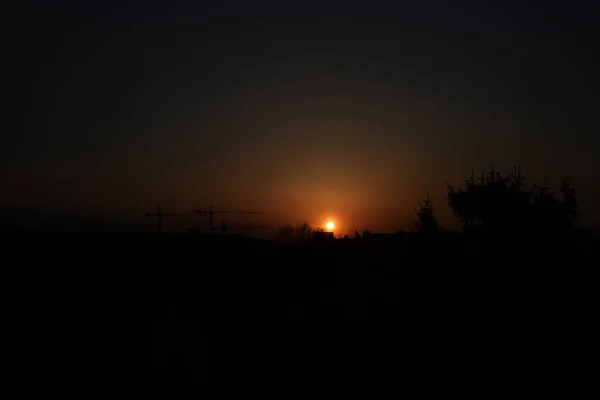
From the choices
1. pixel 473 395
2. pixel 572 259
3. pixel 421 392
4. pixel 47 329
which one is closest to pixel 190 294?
pixel 47 329

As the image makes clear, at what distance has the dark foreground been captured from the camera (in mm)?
15141

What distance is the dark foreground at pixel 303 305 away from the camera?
15.1 m

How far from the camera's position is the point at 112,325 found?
14914 millimetres

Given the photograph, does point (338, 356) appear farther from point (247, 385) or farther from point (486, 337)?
point (486, 337)

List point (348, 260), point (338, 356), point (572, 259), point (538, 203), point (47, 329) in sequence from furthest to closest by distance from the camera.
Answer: point (538, 203), point (348, 260), point (572, 259), point (338, 356), point (47, 329)

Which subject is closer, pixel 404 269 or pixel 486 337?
pixel 486 337

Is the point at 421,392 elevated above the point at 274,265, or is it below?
below

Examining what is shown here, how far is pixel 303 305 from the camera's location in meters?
18.3

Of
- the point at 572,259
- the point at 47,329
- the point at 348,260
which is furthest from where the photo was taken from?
the point at 348,260

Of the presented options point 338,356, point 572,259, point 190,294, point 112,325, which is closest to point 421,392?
point 338,356

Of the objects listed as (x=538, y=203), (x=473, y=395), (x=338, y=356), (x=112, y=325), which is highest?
(x=538, y=203)

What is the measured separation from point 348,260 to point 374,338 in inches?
239

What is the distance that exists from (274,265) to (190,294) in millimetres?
4909

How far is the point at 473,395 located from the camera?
14.7 meters
